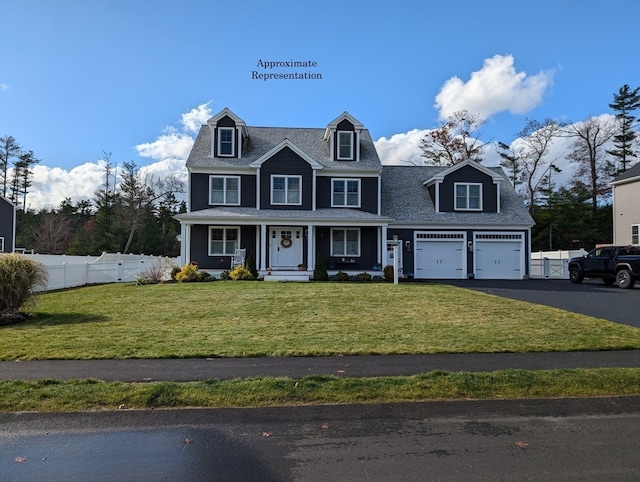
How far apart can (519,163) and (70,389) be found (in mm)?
48025

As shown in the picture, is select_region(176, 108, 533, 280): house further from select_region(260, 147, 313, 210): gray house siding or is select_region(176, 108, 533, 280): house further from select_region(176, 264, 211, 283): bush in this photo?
select_region(176, 264, 211, 283): bush

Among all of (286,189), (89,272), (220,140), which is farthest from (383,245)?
(89,272)

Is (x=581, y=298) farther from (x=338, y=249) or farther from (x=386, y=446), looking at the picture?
(x=386, y=446)

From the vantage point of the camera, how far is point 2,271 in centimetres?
1046

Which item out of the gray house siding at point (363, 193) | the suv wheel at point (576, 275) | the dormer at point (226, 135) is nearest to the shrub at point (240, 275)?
the gray house siding at point (363, 193)

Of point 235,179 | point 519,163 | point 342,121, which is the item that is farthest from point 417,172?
point 519,163

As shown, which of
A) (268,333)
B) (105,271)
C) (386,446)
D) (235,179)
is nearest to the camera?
(386,446)

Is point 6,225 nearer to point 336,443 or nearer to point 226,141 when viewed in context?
point 226,141

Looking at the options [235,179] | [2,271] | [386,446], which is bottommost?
[386,446]

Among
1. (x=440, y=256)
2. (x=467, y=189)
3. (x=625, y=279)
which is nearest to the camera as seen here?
(x=625, y=279)

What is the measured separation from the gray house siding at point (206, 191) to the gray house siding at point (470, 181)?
10557 millimetres

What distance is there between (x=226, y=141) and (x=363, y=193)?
309 inches

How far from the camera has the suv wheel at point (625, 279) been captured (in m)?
18.3

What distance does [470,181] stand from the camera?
82.6 ft
